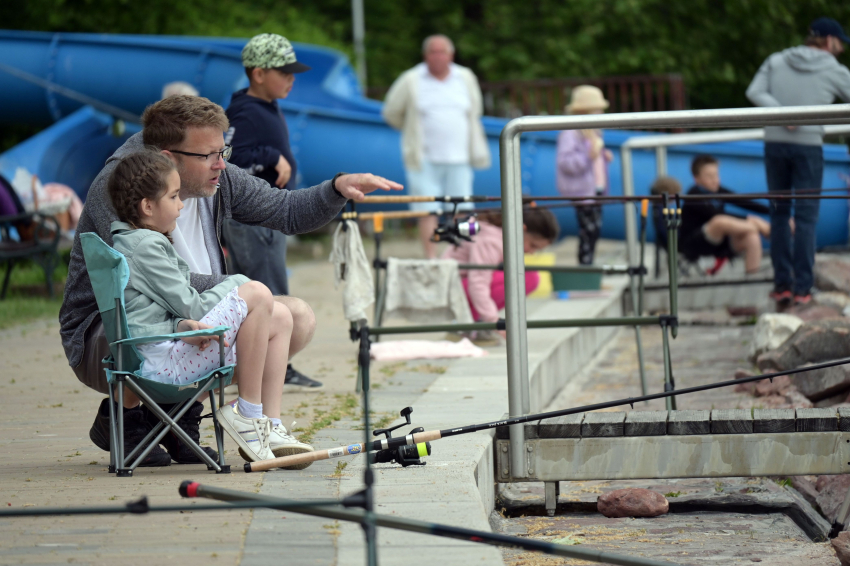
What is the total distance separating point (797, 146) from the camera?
775cm

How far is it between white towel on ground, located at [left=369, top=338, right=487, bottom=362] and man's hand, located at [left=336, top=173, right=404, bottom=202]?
271cm

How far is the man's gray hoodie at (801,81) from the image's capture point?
8.02 m

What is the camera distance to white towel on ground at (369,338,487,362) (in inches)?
269

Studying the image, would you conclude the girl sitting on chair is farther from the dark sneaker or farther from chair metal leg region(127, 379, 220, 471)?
the dark sneaker

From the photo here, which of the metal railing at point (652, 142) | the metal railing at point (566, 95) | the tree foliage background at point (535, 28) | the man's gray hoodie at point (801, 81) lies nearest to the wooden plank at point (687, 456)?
the man's gray hoodie at point (801, 81)

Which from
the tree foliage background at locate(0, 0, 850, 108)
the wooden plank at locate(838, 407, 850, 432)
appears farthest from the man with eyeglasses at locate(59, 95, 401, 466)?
the tree foliage background at locate(0, 0, 850, 108)

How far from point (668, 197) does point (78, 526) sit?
3.32 metres

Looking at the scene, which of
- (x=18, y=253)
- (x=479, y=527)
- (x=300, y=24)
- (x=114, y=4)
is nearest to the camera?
(x=479, y=527)

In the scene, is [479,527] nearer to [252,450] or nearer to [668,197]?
[252,450]

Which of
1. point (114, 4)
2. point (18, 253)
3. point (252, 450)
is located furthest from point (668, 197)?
point (114, 4)

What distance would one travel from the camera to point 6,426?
484cm

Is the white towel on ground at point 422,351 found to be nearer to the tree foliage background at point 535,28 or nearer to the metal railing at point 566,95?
the metal railing at point 566,95

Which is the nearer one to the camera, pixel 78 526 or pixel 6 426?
pixel 78 526

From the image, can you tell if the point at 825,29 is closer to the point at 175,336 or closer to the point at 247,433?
the point at 247,433
